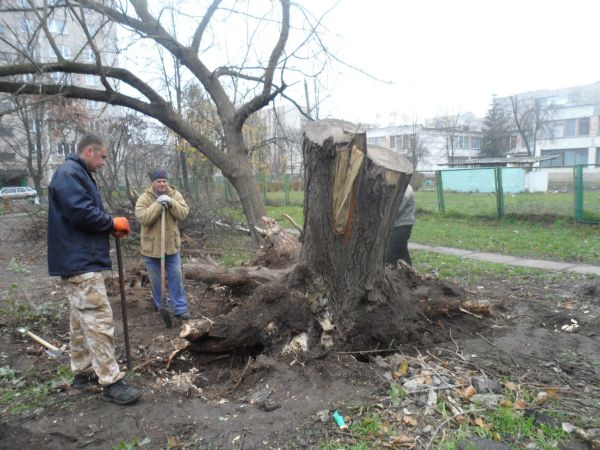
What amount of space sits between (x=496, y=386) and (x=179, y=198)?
12.2 feet

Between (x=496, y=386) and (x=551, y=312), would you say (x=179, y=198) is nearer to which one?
(x=496, y=386)

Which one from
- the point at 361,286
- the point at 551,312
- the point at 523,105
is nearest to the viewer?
the point at 361,286

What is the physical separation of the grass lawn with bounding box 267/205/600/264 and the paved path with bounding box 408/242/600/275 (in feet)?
1.11

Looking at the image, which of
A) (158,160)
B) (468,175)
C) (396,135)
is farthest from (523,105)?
(158,160)

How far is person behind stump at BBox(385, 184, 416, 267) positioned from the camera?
5.93m

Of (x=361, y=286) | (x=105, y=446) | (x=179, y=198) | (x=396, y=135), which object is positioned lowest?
(x=105, y=446)

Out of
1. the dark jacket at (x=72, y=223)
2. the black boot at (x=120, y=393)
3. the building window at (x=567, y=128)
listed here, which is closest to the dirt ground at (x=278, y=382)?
the black boot at (x=120, y=393)

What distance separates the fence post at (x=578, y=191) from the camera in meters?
11.0

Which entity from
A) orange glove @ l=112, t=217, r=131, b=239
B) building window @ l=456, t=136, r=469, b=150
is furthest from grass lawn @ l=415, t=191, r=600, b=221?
building window @ l=456, t=136, r=469, b=150

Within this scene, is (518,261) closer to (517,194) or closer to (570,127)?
(517,194)

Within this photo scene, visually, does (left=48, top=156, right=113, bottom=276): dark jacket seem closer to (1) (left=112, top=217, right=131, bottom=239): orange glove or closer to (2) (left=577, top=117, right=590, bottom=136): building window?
(1) (left=112, top=217, right=131, bottom=239): orange glove

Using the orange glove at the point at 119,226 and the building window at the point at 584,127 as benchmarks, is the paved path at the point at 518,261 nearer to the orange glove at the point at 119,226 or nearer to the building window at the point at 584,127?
the orange glove at the point at 119,226

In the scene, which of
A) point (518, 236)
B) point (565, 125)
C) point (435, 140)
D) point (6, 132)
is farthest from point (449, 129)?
point (6, 132)

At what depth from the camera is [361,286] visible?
149 inches
